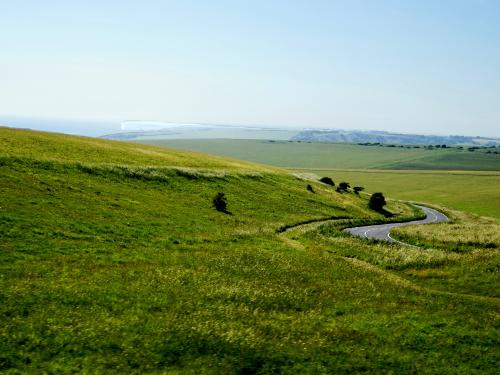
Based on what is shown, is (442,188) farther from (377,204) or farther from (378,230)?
(378,230)

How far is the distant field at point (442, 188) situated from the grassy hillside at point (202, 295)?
66.2 meters

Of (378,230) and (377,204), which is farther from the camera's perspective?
(377,204)

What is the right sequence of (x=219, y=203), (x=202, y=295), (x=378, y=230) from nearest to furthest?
(x=202, y=295) < (x=219, y=203) < (x=378, y=230)

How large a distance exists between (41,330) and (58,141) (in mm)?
64307

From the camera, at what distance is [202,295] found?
26.4 m

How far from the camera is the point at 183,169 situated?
245 ft

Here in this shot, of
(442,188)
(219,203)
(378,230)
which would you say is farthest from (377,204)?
(442,188)

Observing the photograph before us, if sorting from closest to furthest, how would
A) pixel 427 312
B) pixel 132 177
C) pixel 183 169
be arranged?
pixel 427 312
pixel 132 177
pixel 183 169

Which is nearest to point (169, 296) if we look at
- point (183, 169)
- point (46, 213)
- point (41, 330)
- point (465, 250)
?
point (41, 330)

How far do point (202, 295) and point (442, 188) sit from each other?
446ft

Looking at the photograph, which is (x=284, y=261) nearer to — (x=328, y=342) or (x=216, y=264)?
(x=216, y=264)

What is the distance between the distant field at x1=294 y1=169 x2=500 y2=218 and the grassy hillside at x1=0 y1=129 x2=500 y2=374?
217 ft

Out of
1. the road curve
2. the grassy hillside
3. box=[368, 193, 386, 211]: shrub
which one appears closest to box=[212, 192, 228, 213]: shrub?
the grassy hillside

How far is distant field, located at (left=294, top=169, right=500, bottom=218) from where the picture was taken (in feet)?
369
